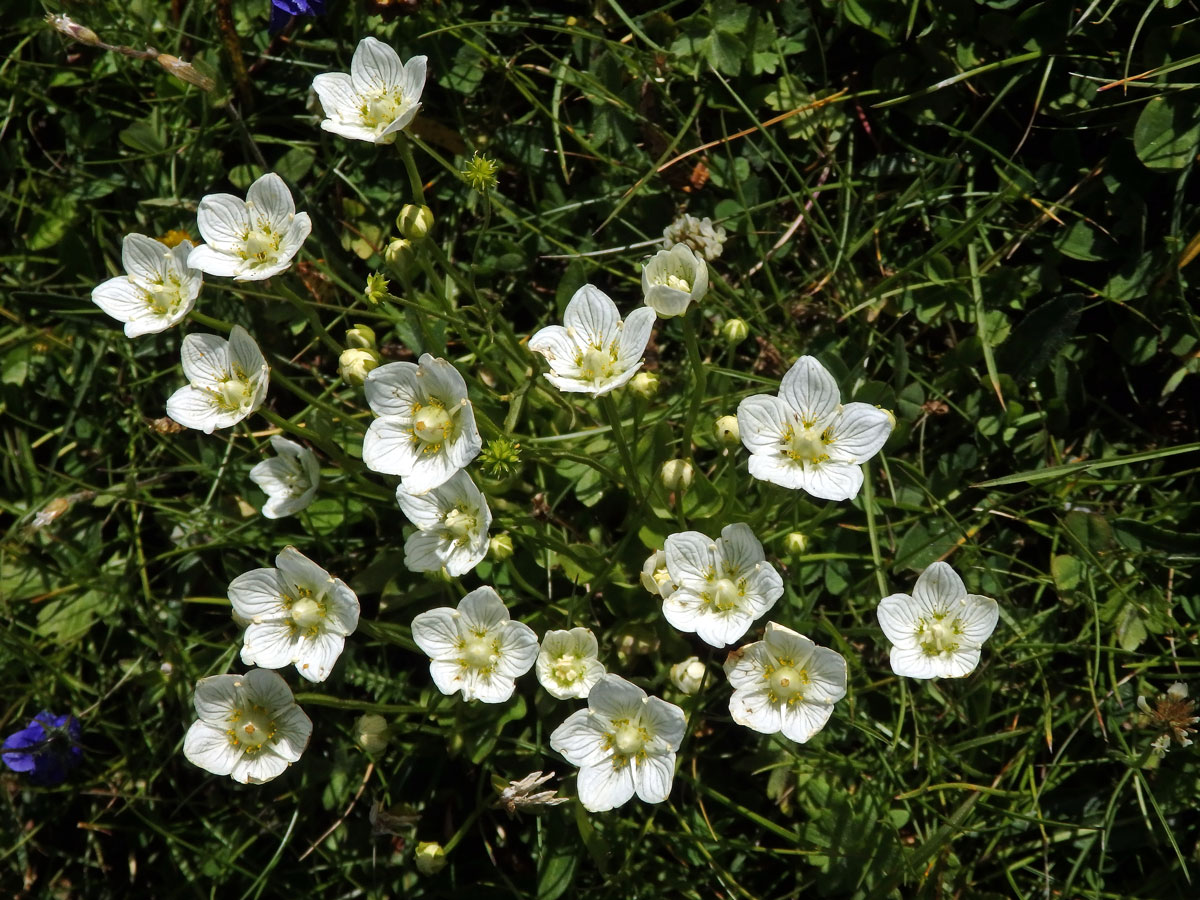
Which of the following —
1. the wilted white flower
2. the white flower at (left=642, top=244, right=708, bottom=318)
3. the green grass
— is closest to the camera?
the white flower at (left=642, top=244, right=708, bottom=318)

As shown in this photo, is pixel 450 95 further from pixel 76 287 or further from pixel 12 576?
pixel 12 576

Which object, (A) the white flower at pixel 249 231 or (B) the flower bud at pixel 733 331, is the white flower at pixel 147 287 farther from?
(B) the flower bud at pixel 733 331

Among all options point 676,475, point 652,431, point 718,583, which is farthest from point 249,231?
point 718,583

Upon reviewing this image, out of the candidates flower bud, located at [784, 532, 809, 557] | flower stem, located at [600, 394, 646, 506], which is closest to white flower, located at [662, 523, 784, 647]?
flower bud, located at [784, 532, 809, 557]

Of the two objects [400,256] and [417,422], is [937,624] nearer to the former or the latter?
[417,422]

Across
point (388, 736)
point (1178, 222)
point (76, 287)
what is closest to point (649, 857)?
point (388, 736)

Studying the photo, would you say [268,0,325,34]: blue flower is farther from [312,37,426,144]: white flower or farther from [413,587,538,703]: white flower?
[413,587,538,703]: white flower
